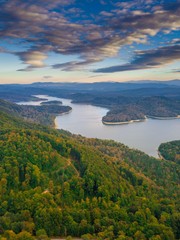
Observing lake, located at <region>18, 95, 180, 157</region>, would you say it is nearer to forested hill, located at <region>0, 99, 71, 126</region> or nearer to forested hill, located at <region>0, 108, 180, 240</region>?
forested hill, located at <region>0, 99, 71, 126</region>

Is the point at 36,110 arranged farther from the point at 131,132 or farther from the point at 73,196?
the point at 73,196

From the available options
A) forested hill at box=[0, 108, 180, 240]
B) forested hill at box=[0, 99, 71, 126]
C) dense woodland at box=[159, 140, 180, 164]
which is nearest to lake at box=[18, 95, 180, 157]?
dense woodland at box=[159, 140, 180, 164]

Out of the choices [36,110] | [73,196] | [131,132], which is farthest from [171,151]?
[36,110]

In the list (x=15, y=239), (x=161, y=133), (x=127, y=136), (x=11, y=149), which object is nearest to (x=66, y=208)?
(x=15, y=239)

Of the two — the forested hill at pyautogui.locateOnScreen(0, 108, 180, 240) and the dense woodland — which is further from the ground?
the forested hill at pyautogui.locateOnScreen(0, 108, 180, 240)

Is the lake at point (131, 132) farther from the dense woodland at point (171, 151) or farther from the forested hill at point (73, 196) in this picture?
the forested hill at point (73, 196)

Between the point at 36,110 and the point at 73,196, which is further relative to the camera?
the point at 36,110
